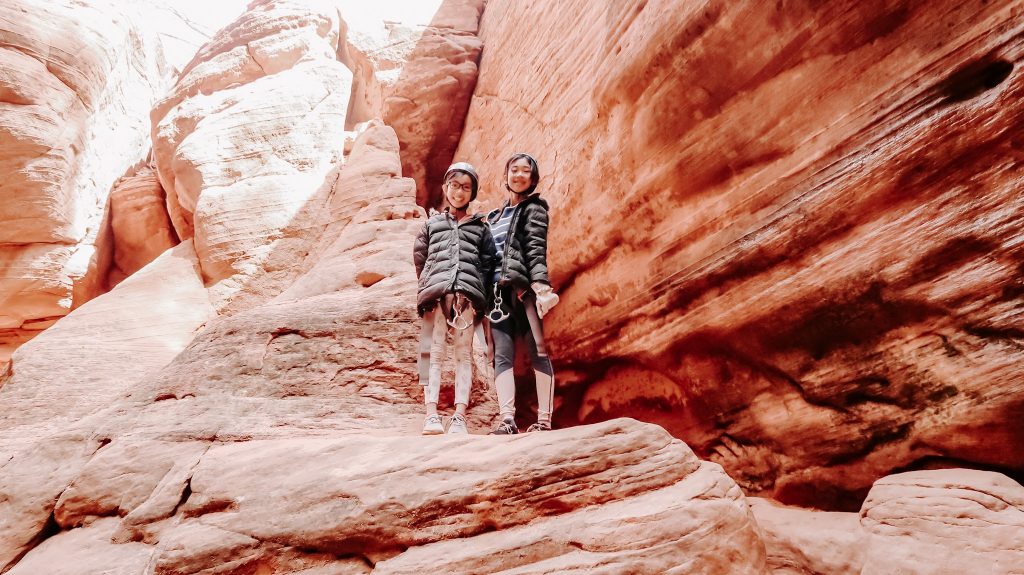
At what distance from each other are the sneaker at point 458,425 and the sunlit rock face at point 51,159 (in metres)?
12.2

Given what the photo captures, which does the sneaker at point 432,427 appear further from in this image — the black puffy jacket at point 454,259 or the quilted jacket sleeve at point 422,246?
the quilted jacket sleeve at point 422,246

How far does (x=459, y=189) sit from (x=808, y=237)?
322 cm

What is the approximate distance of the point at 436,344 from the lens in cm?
514

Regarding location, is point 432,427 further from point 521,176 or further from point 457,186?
point 521,176

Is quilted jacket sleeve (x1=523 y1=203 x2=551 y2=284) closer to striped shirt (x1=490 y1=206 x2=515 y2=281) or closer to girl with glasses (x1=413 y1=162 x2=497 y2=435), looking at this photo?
striped shirt (x1=490 y1=206 x2=515 y2=281)

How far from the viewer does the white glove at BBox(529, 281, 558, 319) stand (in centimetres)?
505

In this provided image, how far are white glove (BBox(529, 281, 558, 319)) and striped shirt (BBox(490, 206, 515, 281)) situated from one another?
21.5 inches

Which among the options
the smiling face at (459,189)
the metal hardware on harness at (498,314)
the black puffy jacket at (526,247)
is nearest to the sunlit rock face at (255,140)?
the smiling face at (459,189)

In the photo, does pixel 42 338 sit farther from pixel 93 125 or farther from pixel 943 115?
pixel 943 115

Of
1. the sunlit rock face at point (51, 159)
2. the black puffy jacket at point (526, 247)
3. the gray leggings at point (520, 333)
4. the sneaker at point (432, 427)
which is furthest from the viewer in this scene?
the sunlit rock face at point (51, 159)

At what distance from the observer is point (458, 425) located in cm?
472

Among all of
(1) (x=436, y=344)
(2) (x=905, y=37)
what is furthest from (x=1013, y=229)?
(1) (x=436, y=344)

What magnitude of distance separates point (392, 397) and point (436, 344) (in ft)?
3.28

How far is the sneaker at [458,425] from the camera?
4652 millimetres
